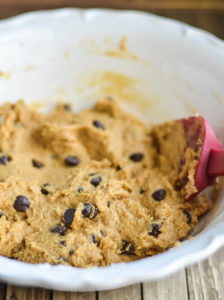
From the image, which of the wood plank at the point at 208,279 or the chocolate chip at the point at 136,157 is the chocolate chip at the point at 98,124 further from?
the wood plank at the point at 208,279

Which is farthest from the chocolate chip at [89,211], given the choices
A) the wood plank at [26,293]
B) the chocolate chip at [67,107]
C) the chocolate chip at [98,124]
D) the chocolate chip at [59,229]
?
the chocolate chip at [67,107]

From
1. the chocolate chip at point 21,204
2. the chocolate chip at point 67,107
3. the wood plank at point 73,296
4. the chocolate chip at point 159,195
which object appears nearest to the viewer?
the wood plank at point 73,296

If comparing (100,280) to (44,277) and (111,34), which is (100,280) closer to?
(44,277)

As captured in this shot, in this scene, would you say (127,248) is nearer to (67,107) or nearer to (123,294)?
(123,294)

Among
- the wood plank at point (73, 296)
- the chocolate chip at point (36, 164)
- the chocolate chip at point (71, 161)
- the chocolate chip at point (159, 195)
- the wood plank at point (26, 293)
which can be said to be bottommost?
the wood plank at point (26, 293)

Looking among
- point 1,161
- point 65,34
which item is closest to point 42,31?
point 65,34

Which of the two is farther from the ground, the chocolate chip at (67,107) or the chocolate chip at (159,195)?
the chocolate chip at (159,195)

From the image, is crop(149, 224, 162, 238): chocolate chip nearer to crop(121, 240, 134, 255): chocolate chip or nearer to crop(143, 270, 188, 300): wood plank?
crop(121, 240, 134, 255): chocolate chip
